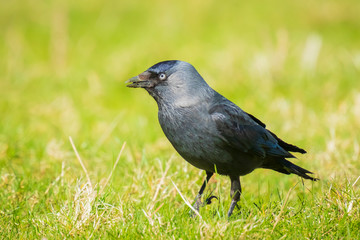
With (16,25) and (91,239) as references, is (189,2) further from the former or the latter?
(91,239)

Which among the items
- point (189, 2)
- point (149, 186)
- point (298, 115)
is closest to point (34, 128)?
point (149, 186)

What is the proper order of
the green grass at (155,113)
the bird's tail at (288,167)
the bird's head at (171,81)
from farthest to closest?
the bird's tail at (288,167), the bird's head at (171,81), the green grass at (155,113)

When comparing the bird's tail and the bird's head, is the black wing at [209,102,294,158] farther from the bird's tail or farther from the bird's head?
the bird's head

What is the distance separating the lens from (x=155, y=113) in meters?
7.36

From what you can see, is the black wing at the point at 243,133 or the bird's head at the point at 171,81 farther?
the bird's head at the point at 171,81

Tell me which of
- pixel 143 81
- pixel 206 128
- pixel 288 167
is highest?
pixel 143 81

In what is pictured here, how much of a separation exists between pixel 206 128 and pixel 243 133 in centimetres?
33

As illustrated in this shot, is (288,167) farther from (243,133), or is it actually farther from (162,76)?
(162,76)

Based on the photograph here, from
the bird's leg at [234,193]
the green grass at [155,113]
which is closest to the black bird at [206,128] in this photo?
the bird's leg at [234,193]

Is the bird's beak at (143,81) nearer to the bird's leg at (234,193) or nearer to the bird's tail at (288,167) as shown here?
the bird's leg at (234,193)

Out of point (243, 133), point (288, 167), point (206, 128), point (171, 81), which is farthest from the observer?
point (288, 167)

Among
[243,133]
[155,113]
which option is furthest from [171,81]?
[155,113]

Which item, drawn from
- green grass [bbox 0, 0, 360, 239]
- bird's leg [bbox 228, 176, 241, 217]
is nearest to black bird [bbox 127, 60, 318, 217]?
bird's leg [bbox 228, 176, 241, 217]

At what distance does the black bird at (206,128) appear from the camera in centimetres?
354
